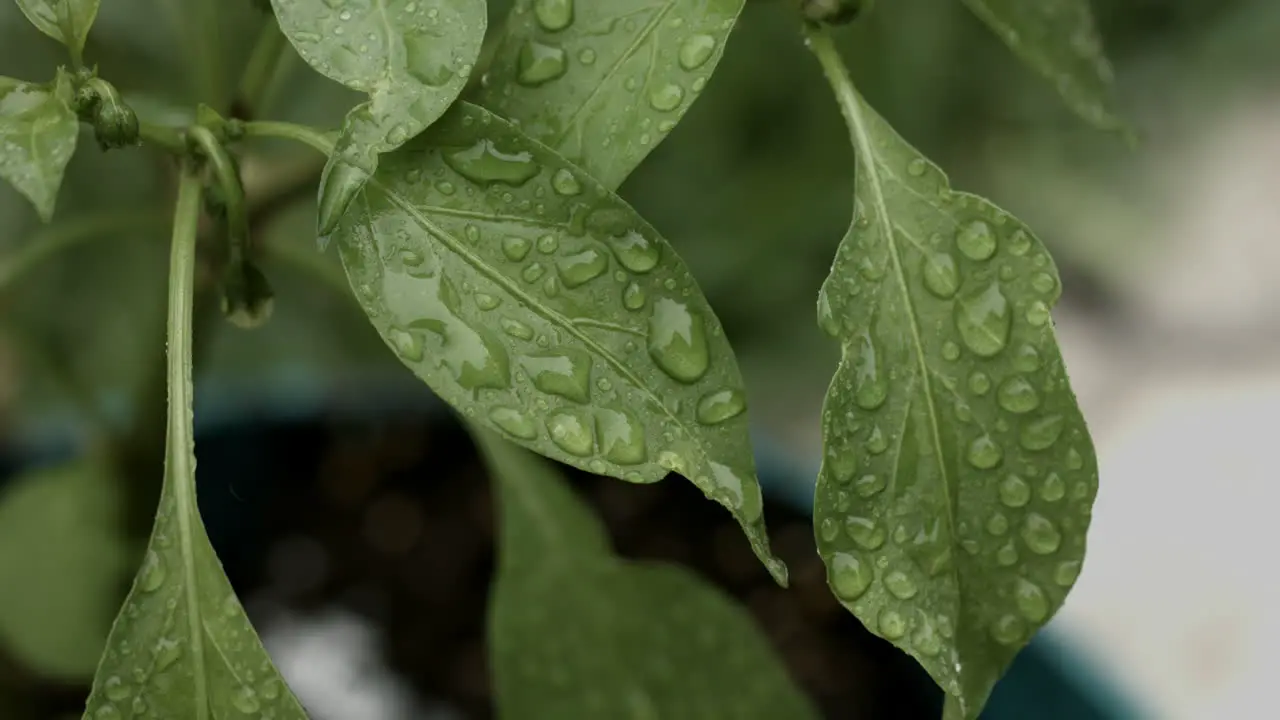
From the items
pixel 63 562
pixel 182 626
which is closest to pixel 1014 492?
pixel 182 626

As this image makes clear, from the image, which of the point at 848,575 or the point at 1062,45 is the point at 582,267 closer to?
the point at 848,575

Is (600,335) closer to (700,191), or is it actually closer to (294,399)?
(294,399)

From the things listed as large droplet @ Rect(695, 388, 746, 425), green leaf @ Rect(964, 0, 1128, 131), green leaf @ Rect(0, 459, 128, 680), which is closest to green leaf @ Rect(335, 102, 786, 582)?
large droplet @ Rect(695, 388, 746, 425)

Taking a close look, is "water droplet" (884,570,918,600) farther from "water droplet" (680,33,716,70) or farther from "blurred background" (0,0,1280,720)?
"blurred background" (0,0,1280,720)

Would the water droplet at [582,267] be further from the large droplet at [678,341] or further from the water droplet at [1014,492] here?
the water droplet at [1014,492]

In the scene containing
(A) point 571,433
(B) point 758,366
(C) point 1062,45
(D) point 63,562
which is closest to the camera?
(A) point 571,433

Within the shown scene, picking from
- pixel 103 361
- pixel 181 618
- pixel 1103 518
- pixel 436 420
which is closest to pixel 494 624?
pixel 181 618
